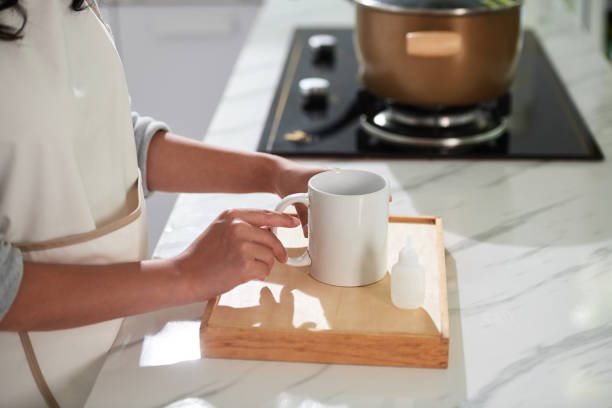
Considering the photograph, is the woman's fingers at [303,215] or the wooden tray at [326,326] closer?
the wooden tray at [326,326]

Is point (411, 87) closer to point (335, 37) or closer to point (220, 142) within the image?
point (220, 142)

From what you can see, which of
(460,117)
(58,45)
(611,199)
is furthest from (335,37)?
(58,45)

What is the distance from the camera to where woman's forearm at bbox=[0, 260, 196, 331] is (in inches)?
24.8

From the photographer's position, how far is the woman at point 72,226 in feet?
2.10

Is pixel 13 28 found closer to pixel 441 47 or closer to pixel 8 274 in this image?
pixel 8 274

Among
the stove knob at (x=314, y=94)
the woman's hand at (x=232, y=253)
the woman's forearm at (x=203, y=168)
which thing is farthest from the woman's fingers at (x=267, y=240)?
the stove knob at (x=314, y=94)

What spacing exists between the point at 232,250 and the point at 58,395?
230 millimetres

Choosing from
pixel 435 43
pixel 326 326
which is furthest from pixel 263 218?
pixel 435 43

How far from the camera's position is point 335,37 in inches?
70.1

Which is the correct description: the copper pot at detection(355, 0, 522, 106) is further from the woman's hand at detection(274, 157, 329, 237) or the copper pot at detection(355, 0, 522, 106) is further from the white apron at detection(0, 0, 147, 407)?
the white apron at detection(0, 0, 147, 407)

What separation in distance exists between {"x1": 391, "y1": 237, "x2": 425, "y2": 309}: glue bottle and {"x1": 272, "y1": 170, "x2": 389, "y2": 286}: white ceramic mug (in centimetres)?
4

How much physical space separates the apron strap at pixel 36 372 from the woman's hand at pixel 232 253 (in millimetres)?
162

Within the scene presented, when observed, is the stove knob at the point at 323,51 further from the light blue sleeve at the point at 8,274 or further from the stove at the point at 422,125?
the light blue sleeve at the point at 8,274

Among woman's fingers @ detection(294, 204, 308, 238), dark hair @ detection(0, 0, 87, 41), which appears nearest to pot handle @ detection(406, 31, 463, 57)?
woman's fingers @ detection(294, 204, 308, 238)
